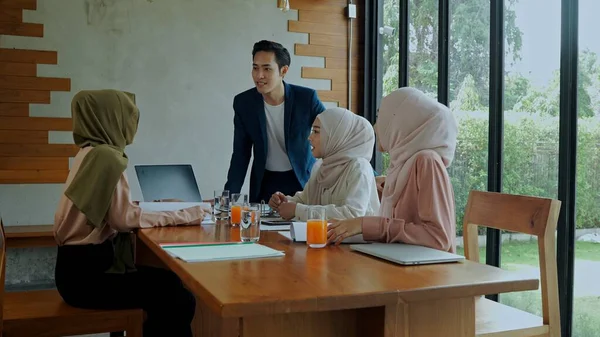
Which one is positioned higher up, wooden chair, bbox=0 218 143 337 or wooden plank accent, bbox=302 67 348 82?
wooden plank accent, bbox=302 67 348 82

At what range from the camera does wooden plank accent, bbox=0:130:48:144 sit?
4.11 metres

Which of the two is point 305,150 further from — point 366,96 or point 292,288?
point 292,288

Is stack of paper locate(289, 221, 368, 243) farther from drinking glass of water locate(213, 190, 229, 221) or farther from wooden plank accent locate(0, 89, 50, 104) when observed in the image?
wooden plank accent locate(0, 89, 50, 104)

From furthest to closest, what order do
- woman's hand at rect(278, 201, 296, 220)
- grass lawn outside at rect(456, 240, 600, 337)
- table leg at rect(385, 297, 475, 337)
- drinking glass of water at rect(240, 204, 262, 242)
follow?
grass lawn outside at rect(456, 240, 600, 337) < woman's hand at rect(278, 201, 296, 220) < drinking glass of water at rect(240, 204, 262, 242) < table leg at rect(385, 297, 475, 337)

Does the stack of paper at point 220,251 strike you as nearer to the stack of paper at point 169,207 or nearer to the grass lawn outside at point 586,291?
the stack of paper at point 169,207

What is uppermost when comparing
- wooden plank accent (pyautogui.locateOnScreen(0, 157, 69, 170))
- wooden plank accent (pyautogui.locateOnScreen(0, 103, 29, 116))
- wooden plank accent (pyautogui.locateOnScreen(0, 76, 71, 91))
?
wooden plank accent (pyautogui.locateOnScreen(0, 76, 71, 91))

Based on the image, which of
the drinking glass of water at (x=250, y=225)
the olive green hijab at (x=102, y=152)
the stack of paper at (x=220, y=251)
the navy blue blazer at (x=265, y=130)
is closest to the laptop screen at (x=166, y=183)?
the navy blue blazer at (x=265, y=130)

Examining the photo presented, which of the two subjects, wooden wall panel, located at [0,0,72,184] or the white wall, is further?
the white wall

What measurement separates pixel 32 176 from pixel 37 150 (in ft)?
0.58

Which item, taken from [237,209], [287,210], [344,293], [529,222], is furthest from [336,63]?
[344,293]

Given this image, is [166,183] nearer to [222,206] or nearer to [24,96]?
[222,206]

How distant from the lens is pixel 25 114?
4156 millimetres

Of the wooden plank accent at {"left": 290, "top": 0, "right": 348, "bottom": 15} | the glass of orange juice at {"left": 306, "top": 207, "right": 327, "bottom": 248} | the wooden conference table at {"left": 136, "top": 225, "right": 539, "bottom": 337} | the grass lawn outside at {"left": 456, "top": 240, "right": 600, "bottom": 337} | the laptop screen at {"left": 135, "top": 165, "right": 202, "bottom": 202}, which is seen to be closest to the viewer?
the wooden conference table at {"left": 136, "top": 225, "right": 539, "bottom": 337}

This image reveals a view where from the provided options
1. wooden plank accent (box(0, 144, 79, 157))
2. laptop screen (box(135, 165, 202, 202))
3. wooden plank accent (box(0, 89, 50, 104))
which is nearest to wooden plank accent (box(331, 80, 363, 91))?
laptop screen (box(135, 165, 202, 202))
